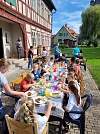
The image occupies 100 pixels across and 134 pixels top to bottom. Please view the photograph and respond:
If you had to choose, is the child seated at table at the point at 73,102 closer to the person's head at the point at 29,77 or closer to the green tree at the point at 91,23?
the person's head at the point at 29,77

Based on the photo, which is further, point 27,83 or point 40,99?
point 27,83

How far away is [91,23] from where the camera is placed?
32969 mm

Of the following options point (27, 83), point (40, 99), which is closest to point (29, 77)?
point (27, 83)

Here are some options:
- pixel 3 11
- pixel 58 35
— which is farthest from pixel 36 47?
pixel 58 35

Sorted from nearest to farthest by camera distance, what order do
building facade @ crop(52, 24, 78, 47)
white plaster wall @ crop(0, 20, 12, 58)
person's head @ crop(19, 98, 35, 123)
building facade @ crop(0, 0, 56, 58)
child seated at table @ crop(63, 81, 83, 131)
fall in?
person's head @ crop(19, 98, 35, 123) < child seated at table @ crop(63, 81, 83, 131) < building facade @ crop(0, 0, 56, 58) < white plaster wall @ crop(0, 20, 12, 58) < building facade @ crop(52, 24, 78, 47)

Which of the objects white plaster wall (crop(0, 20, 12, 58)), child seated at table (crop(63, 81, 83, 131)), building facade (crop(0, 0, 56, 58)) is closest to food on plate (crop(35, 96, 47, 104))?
child seated at table (crop(63, 81, 83, 131))

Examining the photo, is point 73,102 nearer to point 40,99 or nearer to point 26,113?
point 40,99

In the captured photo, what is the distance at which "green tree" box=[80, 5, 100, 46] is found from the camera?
1288 inches

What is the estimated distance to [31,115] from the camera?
1.74 metres

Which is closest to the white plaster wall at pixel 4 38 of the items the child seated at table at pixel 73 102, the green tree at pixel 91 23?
the child seated at table at pixel 73 102

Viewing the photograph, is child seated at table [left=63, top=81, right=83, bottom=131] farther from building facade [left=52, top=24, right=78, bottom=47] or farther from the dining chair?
building facade [left=52, top=24, right=78, bottom=47]

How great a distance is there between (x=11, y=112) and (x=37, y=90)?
85 centimetres

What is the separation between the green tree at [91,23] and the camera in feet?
107

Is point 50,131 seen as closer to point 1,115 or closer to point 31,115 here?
point 1,115
